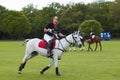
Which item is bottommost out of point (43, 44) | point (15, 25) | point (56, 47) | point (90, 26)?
point (90, 26)

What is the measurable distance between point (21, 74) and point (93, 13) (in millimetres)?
102816

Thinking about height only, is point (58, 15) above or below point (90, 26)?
above

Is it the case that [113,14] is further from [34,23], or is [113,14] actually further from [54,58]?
[54,58]

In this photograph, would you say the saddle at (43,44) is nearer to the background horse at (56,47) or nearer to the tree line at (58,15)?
the background horse at (56,47)

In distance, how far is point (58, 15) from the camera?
113 metres

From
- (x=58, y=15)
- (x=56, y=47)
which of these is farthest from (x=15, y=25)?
(x=56, y=47)

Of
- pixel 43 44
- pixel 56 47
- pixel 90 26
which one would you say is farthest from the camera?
pixel 90 26

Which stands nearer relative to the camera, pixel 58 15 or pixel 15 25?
pixel 15 25

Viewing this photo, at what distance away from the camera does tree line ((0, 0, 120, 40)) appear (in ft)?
339

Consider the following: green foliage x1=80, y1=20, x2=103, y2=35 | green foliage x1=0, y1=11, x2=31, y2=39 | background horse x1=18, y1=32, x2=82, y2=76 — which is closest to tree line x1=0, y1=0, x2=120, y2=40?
green foliage x1=0, y1=11, x2=31, y2=39

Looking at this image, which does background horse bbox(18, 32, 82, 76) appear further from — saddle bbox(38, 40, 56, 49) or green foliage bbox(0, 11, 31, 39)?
green foliage bbox(0, 11, 31, 39)

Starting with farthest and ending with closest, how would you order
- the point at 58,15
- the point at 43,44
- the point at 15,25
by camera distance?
the point at 58,15 < the point at 15,25 < the point at 43,44

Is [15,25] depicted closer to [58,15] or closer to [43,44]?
[58,15]

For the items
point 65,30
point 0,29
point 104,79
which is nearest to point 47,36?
point 104,79
